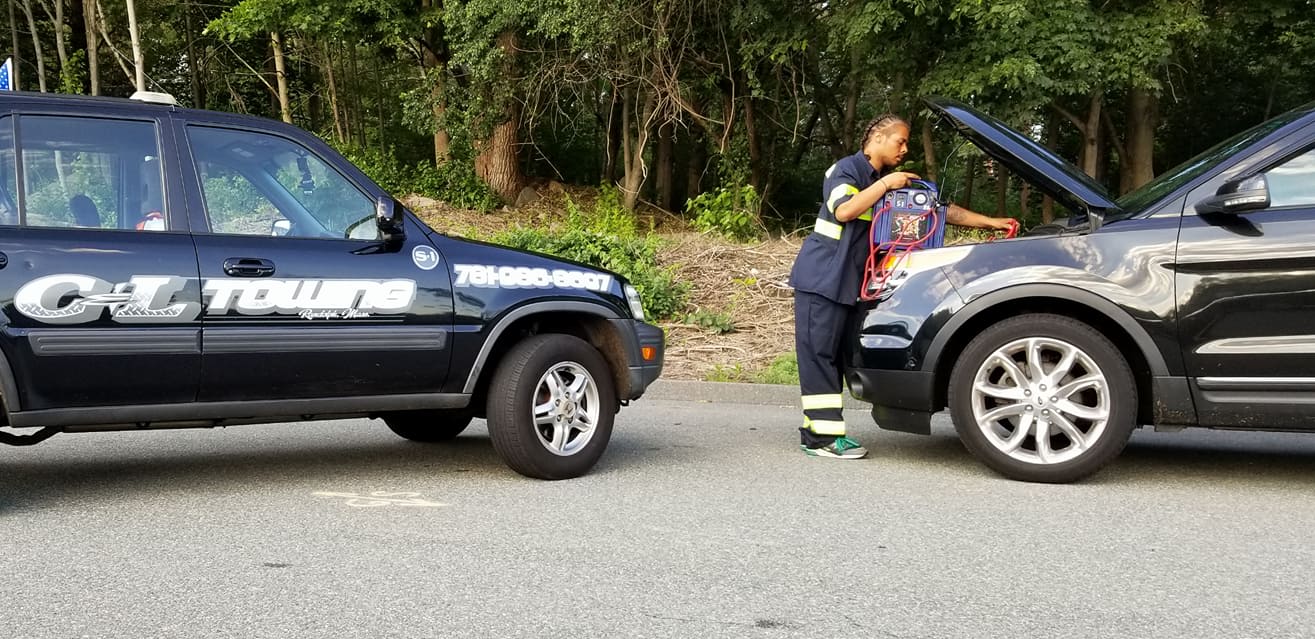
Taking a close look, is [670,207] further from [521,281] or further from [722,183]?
[521,281]

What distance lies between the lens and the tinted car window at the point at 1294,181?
5191mm

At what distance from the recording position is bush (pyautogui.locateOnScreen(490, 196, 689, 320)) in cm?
1127

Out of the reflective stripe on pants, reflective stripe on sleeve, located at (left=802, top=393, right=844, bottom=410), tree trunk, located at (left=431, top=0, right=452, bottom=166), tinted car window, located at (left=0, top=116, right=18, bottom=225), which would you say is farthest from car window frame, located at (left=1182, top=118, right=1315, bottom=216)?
tree trunk, located at (left=431, top=0, right=452, bottom=166)

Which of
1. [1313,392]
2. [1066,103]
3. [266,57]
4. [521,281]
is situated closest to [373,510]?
[521,281]

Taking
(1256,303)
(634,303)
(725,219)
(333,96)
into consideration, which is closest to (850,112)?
(725,219)

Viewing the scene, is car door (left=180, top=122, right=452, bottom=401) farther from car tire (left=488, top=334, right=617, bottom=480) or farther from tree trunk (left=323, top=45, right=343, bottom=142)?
tree trunk (left=323, top=45, right=343, bottom=142)

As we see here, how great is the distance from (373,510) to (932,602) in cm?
246

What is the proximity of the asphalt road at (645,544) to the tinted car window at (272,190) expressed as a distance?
1.23 metres

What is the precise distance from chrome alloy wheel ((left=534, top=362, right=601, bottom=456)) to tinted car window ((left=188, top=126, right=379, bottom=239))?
3.64 ft

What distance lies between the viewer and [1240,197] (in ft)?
16.4

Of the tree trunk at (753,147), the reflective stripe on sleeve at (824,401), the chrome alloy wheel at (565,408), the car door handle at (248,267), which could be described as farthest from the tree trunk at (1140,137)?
the car door handle at (248,267)

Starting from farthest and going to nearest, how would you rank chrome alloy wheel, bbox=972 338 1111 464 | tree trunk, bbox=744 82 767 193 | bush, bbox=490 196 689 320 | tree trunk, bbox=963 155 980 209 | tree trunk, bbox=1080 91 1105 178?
tree trunk, bbox=744 82 767 193, tree trunk, bbox=963 155 980 209, tree trunk, bbox=1080 91 1105 178, bush, bbox=490 196 689 320, chrome alloy wheel, bbox=972 338 1111 464

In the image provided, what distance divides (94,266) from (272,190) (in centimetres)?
86

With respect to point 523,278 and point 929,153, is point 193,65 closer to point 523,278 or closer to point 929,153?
point 929,153
